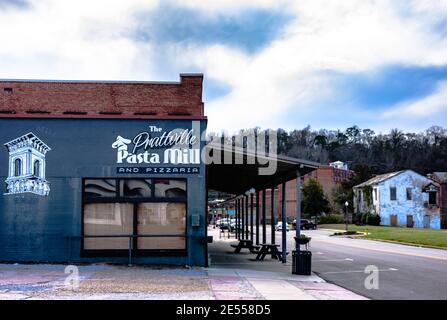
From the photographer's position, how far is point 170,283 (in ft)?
43.6

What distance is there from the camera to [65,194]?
57.7ft

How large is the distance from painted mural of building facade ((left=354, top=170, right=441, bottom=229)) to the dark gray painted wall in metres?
63.7

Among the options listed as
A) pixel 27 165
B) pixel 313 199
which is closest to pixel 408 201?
pixel 313 199

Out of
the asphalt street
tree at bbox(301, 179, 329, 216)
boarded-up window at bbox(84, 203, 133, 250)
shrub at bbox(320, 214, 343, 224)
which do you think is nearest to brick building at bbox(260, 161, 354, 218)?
shrub at bbox(320, 214, 343, 224)

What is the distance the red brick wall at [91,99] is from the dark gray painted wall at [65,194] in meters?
0.37

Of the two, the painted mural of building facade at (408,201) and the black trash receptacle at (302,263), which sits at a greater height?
the painted mural of building facade at (408,201)

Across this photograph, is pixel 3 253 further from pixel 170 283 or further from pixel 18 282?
pixel 170 283


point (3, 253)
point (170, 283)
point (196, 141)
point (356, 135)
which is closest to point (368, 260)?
point (196, 141)

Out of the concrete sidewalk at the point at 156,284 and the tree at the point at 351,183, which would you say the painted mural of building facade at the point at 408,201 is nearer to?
the tree at the point at 351,183

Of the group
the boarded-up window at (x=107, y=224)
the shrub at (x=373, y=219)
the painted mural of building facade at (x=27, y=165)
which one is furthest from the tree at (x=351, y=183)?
the painted mural of building facade at (x=27, y=165)

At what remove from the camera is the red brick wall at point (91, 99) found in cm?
1784

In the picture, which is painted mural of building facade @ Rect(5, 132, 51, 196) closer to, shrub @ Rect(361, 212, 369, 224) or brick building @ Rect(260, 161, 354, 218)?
shrub @ Rect(361, 212, 369, 224)

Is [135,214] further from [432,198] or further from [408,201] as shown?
[432,198]
